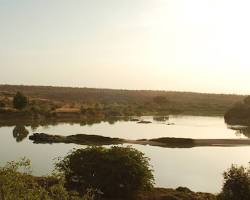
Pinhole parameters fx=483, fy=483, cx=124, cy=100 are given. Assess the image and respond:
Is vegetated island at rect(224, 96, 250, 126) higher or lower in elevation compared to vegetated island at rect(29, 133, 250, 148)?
higher

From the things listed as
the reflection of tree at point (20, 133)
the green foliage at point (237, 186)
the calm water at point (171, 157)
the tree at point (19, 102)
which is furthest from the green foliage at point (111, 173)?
the tree at point (19, 102)

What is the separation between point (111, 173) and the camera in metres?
22.2

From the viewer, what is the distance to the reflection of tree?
60.9 metres

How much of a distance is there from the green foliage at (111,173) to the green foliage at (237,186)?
3.89m

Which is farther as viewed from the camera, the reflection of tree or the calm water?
the reflection of tree

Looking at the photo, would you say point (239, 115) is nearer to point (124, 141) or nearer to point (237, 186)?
point (124, 141)

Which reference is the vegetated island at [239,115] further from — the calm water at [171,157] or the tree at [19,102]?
the tree at [19,102]

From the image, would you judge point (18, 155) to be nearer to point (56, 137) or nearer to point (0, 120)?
point (56, 137)

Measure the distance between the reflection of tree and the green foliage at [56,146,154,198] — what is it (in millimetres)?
37212

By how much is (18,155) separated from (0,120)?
43.3m

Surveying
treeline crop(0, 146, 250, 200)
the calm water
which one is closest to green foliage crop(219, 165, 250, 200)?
treeline crop(0, 146, 250, 200)

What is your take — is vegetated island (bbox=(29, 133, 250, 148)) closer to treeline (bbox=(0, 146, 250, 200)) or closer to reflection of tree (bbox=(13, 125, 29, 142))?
reflection of tree (bbox=(13, 125, 29, 142))

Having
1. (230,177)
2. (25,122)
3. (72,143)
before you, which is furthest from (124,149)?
(25,122)

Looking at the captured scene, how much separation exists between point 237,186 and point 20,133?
50.3 m
